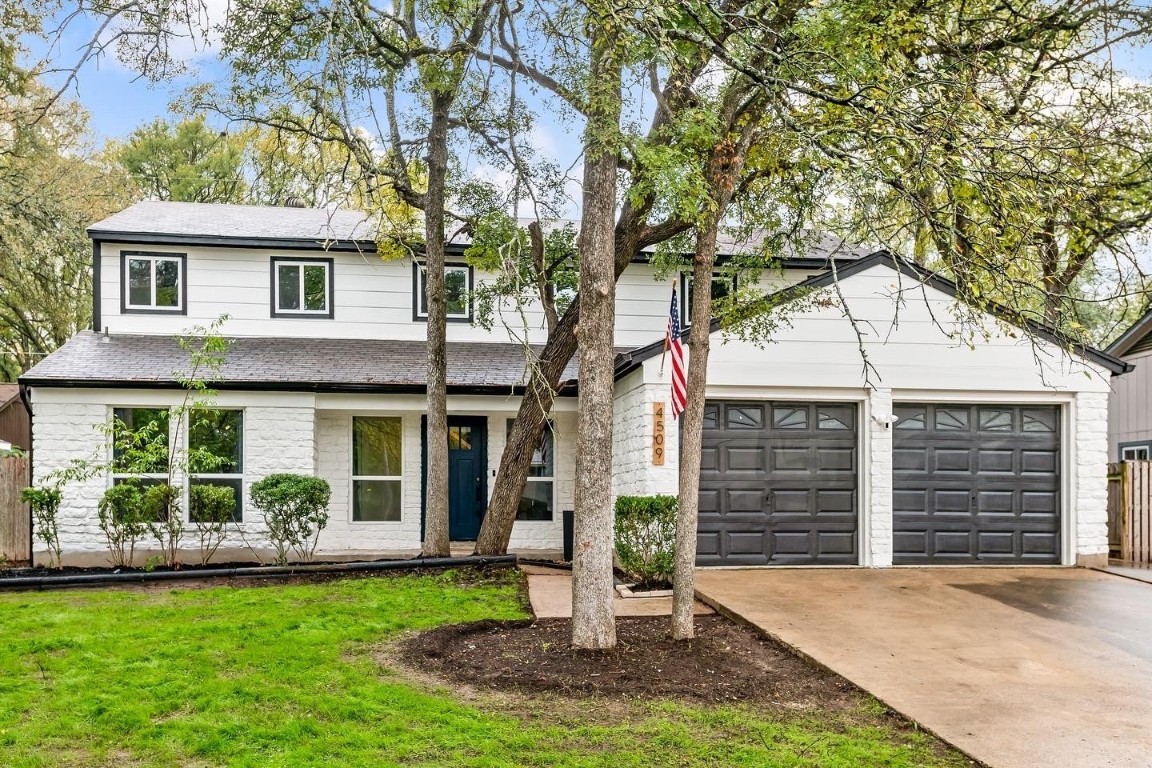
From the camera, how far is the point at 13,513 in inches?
497

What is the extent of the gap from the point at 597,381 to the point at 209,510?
24.4 feet

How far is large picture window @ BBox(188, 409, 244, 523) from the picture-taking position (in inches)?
507

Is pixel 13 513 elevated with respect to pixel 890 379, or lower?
lower

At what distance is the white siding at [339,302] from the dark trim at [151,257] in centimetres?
5

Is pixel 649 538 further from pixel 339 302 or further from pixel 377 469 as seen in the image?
pixel 339 302

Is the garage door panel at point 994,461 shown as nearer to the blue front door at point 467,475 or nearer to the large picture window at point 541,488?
the large picture window at point 541,488

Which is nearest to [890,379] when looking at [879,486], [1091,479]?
[879,486]

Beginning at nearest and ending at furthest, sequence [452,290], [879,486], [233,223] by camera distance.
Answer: [879,486] < [452,290] < [233,223]

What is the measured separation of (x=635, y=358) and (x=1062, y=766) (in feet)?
23.6

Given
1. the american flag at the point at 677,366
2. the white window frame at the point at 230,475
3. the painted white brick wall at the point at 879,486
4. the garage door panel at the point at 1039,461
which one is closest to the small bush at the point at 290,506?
the white window frame at the point at 230,475

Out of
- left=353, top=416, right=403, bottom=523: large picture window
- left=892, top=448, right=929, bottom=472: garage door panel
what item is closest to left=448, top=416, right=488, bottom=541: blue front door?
left=353, top=416, right=403, bottom=523: large picture window

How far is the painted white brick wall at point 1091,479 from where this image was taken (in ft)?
37.8

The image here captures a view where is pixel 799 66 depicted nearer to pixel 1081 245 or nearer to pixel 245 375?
pixel 1081 245

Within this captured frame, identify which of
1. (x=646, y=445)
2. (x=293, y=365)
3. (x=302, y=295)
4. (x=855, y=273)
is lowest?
(x=646, y=445)
